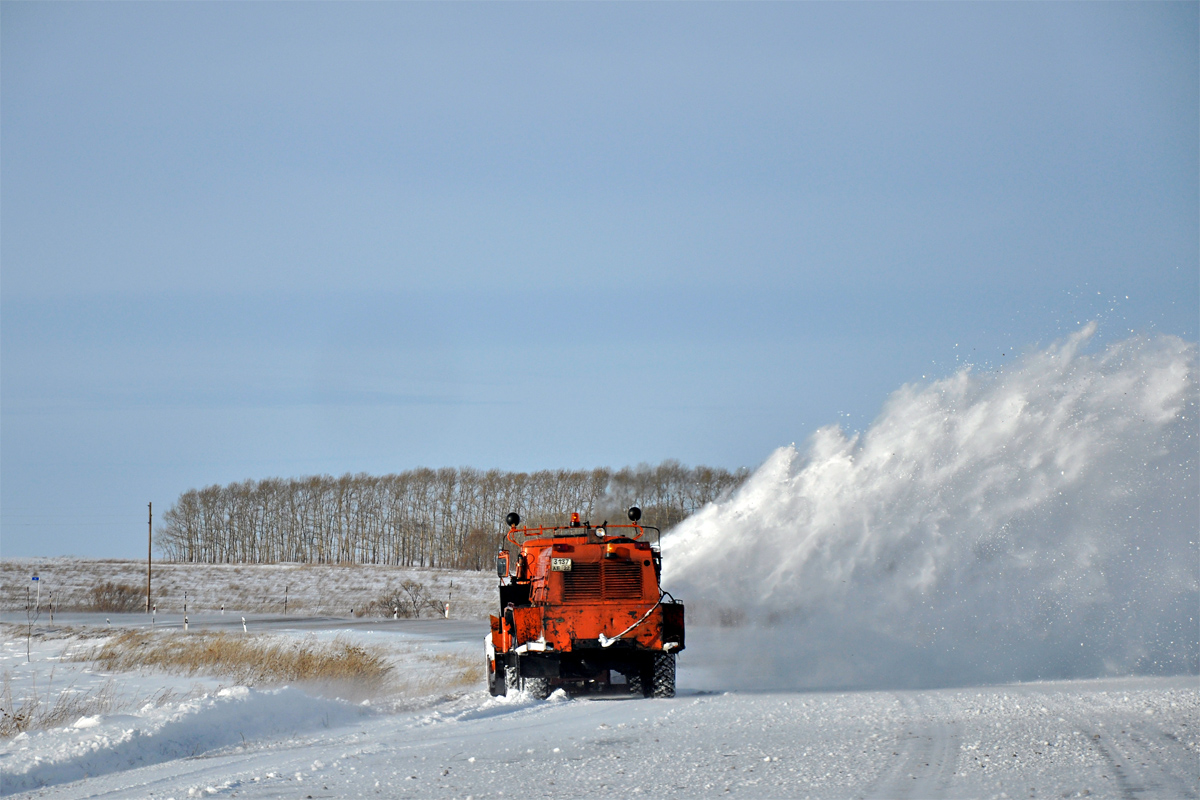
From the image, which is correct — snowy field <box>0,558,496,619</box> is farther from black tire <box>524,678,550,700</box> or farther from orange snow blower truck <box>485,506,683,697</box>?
black tire <box>524,678,550,700</box>

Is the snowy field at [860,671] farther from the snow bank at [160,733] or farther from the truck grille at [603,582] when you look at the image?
the truck grille at [603,582]

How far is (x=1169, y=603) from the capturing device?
20.1 m

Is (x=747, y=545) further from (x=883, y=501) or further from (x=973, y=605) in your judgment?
(x=973, y=605)

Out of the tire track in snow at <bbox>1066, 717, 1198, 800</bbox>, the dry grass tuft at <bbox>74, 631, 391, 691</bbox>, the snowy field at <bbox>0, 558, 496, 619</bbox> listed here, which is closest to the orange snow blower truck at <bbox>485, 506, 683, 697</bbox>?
the dry grass tuft at <bbox>74, 631, 391, 691</bbox>

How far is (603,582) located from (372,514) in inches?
3812

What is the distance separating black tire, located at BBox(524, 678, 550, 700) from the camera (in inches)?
685

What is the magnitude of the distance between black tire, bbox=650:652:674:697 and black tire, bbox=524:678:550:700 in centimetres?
182

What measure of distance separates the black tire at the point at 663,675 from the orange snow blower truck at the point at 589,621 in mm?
17

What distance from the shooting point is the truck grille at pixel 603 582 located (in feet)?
57.5

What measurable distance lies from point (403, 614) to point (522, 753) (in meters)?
51.5

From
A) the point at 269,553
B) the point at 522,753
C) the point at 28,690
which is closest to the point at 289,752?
the point at 522,753

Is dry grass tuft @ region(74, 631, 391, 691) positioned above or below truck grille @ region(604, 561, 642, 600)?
below

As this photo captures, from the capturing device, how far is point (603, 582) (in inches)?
693

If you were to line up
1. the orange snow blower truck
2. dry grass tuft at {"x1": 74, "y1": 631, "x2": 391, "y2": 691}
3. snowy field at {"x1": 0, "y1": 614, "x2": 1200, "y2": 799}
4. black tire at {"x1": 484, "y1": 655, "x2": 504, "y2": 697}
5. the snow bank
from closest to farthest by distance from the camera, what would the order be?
1. snowy field at {"x1": 0, "y1": 614, "x2": 1200, "y2": 799}
2. the snow bank
3. the orange snow blower truck
4. black tire at {"x1": 484, "y1": 655, "x2": 504, "y2": 697}
5. dry grass tuft at {"x1": 74, "y1": 631, "x2": 391, "y2": 691}
